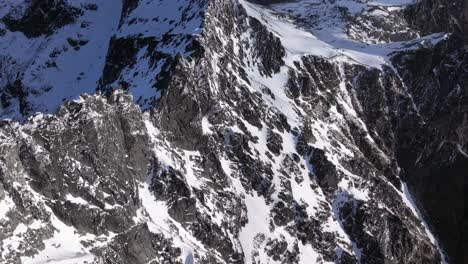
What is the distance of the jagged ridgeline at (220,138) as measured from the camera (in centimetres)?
11244

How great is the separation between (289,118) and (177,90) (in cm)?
2486

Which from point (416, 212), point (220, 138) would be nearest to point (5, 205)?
point (220, 138)

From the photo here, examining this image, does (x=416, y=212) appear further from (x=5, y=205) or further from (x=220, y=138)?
(x=5, y=205)

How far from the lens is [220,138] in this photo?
142125 millimetres

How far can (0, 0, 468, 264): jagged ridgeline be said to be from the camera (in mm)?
112438

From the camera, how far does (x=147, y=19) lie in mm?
162500

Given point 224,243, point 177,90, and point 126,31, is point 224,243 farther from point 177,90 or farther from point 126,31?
point 126,31

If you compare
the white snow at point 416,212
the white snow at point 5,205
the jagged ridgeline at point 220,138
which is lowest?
the white snow at point 416,212

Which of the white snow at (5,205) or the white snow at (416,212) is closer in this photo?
the white snow at (5,205)

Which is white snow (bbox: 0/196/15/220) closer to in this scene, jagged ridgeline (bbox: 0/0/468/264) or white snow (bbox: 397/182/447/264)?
jagged ridgeline (bbox: 0/0/468/264)

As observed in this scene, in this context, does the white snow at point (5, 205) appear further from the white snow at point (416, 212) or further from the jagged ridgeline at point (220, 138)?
the white snow at point (416, 212)

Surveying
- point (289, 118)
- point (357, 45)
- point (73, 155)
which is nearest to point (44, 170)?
point (73, 155)

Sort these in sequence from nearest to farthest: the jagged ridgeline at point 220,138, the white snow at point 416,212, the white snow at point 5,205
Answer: the white snow at point 5,205 → the jagged ridgeline at point 220,138 → the white snow at point 416,212

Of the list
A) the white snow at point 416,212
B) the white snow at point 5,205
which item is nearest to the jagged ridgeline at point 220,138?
Answer: the white snow at point 5,205
